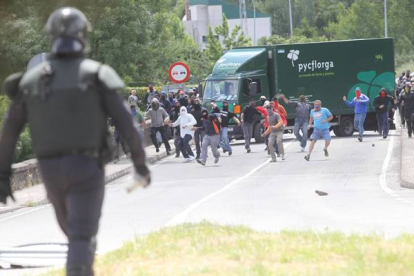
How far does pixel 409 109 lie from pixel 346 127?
250 inches

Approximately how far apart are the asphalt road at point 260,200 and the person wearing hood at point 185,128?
2.97ft

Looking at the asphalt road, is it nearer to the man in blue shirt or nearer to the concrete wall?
the man in blue shirt

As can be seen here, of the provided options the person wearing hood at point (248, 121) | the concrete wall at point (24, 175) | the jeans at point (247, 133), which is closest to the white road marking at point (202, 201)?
the concrete wall at point (24, 175)

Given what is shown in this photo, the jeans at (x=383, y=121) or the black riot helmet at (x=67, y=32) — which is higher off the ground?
the black riot helmet at (x=67, y=32)

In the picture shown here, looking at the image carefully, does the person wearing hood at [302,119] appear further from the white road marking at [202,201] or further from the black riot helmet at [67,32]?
the black riot helmet at [67,32]

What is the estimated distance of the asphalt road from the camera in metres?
14.4

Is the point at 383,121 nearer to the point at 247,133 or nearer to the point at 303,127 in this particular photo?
the point at 303,127

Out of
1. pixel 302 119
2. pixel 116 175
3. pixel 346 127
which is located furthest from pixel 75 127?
pixel 346 127

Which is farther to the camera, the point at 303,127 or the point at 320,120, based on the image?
the point at 303,127

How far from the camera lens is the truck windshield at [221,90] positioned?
39.2 meters

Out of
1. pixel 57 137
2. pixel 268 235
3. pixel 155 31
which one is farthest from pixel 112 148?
pixel 155 31

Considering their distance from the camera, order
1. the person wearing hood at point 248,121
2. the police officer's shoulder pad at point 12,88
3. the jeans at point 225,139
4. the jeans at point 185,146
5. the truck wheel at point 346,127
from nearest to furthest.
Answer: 1. the police officer's shoulder pad at point 12,88
2. the jeans at point 185,146
3. the jeans at point 225,139
4. the person wearing hood at point 248,121
5. the truck wheel at point 346,127

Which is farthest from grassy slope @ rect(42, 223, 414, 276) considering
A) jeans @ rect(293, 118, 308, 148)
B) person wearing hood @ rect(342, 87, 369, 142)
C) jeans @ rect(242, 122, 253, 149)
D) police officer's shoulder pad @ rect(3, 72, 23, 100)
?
person wearing hood @ rect(342, 87, 369, 142)

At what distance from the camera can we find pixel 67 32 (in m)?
6.20
